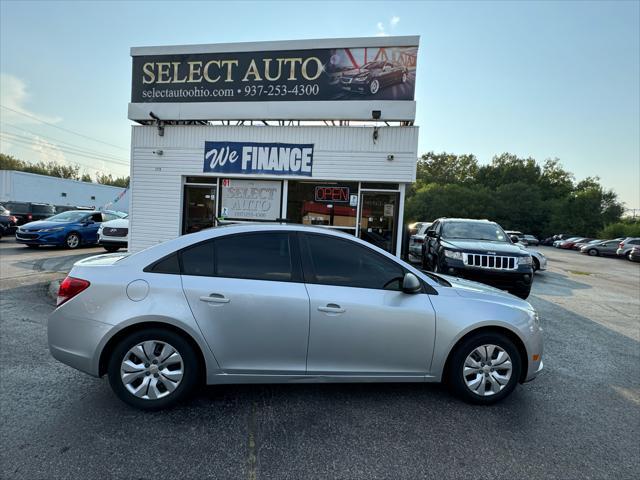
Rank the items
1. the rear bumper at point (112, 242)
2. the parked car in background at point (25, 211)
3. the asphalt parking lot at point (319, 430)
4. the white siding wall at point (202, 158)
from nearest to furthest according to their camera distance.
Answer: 1. the asphalt parking lot at point (319, 430)
2. the white siding wall at point (202, 158)
3. the rear bumper at point (112, 242)
4. the parked car in background at point (25, 211)

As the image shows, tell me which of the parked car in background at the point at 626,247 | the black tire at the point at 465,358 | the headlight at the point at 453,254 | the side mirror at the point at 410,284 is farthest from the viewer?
the parked car in background at the point at 626,247

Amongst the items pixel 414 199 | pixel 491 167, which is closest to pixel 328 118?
pixel 414 199

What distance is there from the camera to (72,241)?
13648 mm

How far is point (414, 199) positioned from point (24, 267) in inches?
2390

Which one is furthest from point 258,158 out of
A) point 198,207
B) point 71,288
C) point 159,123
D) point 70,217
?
point 70,217

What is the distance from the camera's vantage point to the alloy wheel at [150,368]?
9.09 ft

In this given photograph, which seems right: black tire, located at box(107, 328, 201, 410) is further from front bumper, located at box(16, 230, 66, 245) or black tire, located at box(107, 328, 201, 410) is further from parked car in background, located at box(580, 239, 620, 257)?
parked car in background, located at box(580, 239, 620, 257)

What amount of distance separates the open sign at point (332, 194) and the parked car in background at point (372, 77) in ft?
8.11

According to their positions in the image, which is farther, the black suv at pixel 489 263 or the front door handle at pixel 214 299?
the black suv at pixel 489 263

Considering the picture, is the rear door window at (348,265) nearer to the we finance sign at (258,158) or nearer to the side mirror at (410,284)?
the side mirror at (410,284)

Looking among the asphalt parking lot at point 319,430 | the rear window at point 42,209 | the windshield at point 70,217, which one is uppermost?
the rear window at point 42,209

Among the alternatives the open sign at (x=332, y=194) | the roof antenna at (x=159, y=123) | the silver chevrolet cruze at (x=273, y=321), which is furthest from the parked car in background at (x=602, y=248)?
the roof antenna at (x=159, y=123)

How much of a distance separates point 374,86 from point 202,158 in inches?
192

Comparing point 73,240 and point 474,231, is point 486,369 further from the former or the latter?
point 73,240
